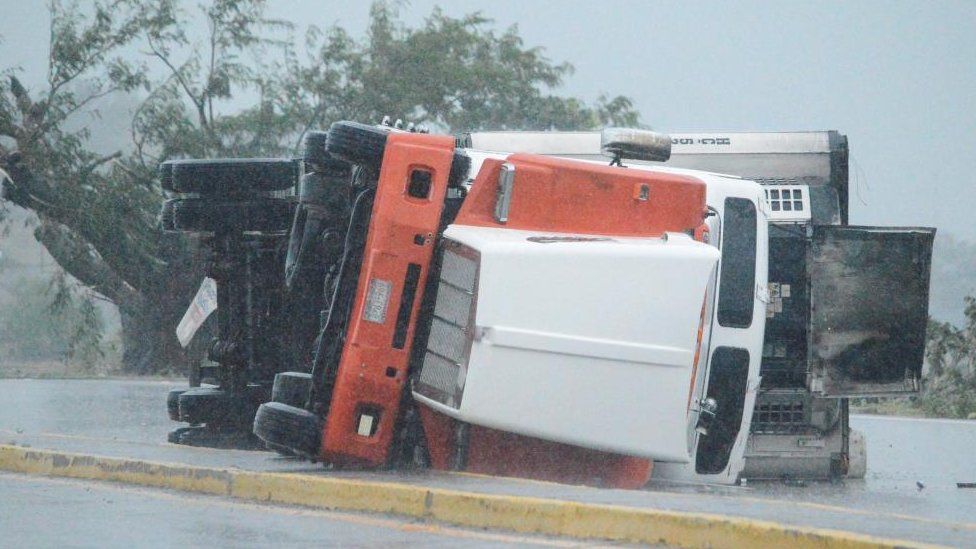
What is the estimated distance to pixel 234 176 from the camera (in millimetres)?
10719

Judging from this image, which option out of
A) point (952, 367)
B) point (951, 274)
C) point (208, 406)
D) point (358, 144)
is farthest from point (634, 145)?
point (951, 274)

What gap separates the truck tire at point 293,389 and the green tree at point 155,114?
23.4 metres

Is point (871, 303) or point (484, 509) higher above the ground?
point (871, 303)

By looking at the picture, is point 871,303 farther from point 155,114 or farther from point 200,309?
point 155,114

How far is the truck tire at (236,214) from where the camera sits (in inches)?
422

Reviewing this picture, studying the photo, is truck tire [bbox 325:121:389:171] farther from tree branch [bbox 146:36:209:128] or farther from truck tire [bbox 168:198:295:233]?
tree branch [bbox 146:36:209:128]

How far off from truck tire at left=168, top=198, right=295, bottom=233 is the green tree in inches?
861

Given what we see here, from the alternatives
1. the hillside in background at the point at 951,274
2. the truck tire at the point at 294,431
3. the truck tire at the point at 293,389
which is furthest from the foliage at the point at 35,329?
the truck tire at the point at 294,431

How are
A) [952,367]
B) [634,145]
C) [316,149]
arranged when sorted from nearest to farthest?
[316,149] < [634,145] < [952,367]

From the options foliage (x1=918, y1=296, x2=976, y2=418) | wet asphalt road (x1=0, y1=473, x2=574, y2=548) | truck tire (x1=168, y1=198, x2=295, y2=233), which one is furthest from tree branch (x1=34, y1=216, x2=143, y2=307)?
wet asphalt road (x1=0, y1=473, x2=574, y2=548)

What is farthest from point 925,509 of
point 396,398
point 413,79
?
point 413,79

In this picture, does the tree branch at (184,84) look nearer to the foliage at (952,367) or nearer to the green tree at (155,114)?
the green tree at (155,114)

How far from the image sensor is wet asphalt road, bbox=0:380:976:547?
7168 millimetres

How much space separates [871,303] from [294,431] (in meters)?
5.11
